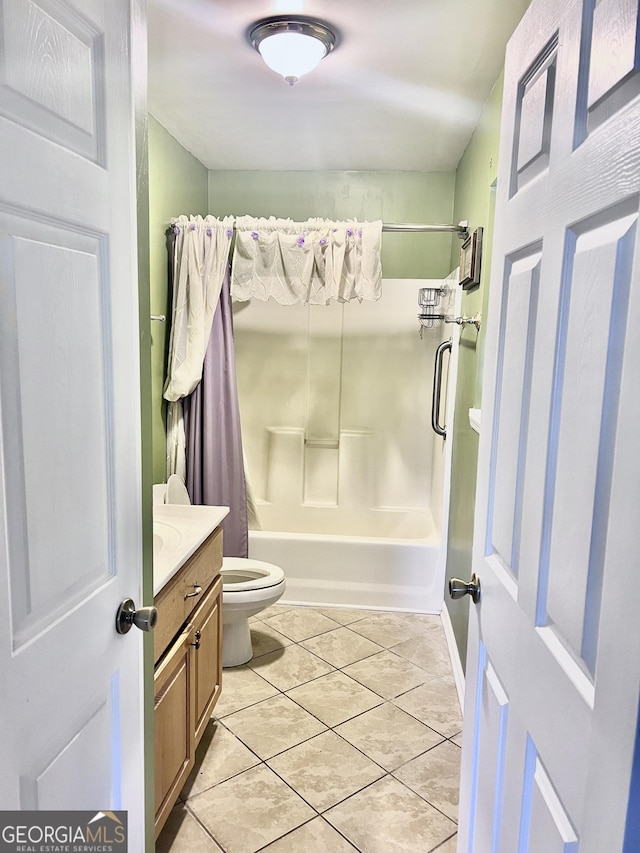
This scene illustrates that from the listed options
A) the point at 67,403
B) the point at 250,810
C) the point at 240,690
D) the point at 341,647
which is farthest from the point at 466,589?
the point at 341,647

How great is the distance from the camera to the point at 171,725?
66.8 inches

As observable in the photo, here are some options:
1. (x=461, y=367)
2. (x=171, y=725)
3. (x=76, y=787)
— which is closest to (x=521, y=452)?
(x=76, y=787)

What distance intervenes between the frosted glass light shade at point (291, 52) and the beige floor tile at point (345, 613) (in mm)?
2523

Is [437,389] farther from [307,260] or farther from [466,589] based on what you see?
[466,589]

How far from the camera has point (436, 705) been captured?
8.22 ft

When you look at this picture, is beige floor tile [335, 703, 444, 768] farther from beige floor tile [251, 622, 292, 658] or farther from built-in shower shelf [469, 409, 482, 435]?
built-in shower shelf [469, 409, 482, 435]

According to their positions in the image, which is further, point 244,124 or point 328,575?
point 328,575

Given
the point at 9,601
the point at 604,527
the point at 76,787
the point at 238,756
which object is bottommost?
the point at 238,756

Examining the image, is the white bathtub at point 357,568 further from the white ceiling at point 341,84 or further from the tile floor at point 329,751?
the white ceiling at point 341,84

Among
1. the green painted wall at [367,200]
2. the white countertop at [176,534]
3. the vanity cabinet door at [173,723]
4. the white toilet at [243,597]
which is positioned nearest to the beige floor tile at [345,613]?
the white toilet at [243,597]

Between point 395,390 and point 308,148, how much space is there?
59.1 inches

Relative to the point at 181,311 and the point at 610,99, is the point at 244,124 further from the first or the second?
the point at 610,99

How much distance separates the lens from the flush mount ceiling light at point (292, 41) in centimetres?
193

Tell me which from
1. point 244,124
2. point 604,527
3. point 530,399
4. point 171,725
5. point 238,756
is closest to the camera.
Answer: point 604,527
